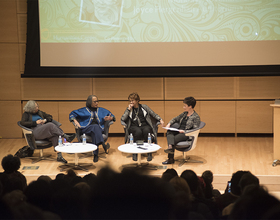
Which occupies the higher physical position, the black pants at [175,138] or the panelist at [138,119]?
the panelist at [138,119]

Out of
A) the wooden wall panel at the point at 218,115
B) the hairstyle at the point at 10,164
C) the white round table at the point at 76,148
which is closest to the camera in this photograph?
the hairstyle at the point at 10,164

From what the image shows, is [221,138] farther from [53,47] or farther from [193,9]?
[53,47]

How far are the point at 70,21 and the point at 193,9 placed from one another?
2.45m

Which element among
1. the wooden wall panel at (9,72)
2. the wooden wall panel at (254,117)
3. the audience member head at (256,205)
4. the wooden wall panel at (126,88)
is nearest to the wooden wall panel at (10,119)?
the wooden wall panel at (9,72)

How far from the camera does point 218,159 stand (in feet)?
18.1

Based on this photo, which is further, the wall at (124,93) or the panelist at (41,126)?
the wall at (124,93)

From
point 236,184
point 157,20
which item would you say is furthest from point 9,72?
point 236,184

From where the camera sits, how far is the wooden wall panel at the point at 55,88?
718 centimetres

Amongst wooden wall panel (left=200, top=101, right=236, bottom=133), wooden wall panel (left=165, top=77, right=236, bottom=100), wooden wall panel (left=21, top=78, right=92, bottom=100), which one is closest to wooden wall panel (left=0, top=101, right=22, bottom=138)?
wooden wall panel (left=21, top=78, right=92, bottom=100)

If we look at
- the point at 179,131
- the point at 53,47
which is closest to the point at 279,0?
the point at 179,131

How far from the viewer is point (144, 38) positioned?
671 cm

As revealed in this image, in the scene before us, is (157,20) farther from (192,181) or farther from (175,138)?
(192,181)

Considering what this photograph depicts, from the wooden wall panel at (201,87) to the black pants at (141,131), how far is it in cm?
178

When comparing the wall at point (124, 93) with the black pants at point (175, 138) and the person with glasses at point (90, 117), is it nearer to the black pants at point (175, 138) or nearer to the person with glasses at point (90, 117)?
the person with glasses at point (90, 117)
